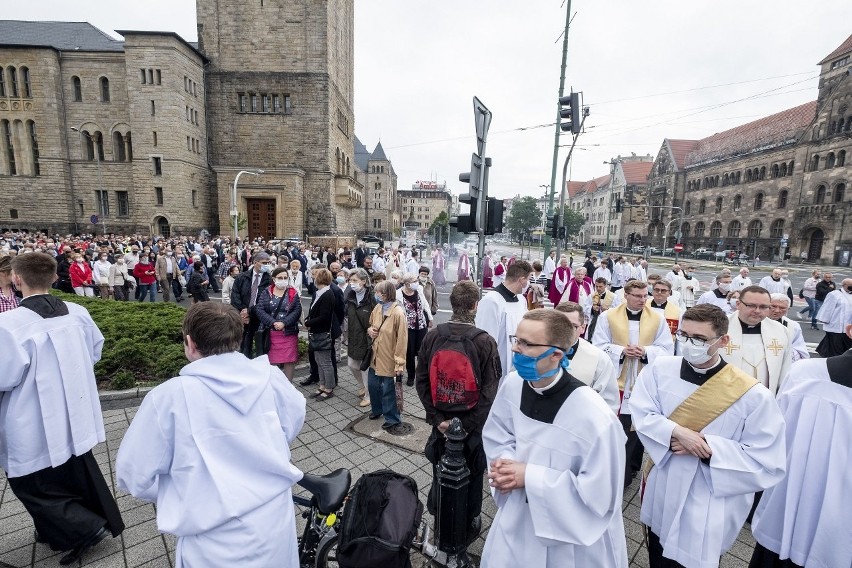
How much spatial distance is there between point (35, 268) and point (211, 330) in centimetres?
212

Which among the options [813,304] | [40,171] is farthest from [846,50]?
[40,171]

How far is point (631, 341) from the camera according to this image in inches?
171

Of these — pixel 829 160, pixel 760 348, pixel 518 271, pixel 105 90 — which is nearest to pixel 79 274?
pixel 518 271

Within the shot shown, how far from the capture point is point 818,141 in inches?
1714

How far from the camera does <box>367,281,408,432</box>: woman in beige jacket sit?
5066 millimetres

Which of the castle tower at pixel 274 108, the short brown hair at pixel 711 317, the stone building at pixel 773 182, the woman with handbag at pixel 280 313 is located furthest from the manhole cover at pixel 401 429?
the stone building at pixel 773 182

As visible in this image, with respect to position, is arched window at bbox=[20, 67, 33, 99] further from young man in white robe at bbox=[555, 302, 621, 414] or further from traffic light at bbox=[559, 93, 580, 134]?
young man in white robe at bbox=[555, 302, 621, 414]

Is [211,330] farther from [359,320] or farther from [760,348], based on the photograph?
[760,348]

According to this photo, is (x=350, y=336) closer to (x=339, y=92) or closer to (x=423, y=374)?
(x=423, y=374)

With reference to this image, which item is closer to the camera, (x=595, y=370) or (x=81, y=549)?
(x=81, y=549)

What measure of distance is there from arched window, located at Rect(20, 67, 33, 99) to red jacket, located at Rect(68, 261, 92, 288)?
3494 centimetres

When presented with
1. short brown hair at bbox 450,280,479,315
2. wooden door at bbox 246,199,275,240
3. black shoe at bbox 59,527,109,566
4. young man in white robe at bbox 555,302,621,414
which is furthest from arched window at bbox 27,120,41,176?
young man in white robe at bbox 555,302,621,414

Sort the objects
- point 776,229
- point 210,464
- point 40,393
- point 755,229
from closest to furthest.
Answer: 1. point 210,464
2. point 40,393
3. point 776,229
4. point 755,229

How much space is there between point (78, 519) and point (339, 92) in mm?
38804
